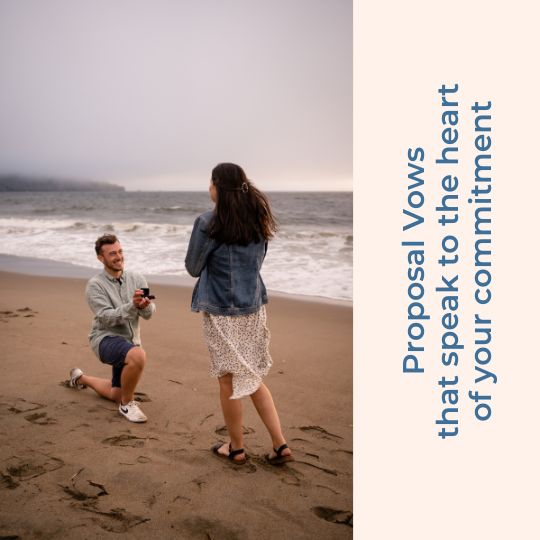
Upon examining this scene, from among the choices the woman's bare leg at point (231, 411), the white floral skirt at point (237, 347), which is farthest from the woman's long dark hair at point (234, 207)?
the woman's bare leg at point (231, 411)

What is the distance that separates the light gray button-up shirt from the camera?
324cm

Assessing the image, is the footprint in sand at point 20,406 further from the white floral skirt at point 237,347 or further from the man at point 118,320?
the white floral skirt at point 237,347

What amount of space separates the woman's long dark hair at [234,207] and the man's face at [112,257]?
1.04m

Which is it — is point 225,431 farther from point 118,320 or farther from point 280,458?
point 118,320

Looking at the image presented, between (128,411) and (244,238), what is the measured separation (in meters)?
1.54

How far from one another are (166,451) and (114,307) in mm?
1006

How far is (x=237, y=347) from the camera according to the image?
265cm

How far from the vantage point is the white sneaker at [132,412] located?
10.7 feet

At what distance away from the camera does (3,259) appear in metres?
11.8

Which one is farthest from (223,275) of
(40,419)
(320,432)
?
(40,419)

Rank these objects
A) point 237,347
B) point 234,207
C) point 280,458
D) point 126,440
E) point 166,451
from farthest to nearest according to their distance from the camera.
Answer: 1. point 126,440
2. point 166,451
3. point 280,458
4. point 237,347
5. point 234,207
